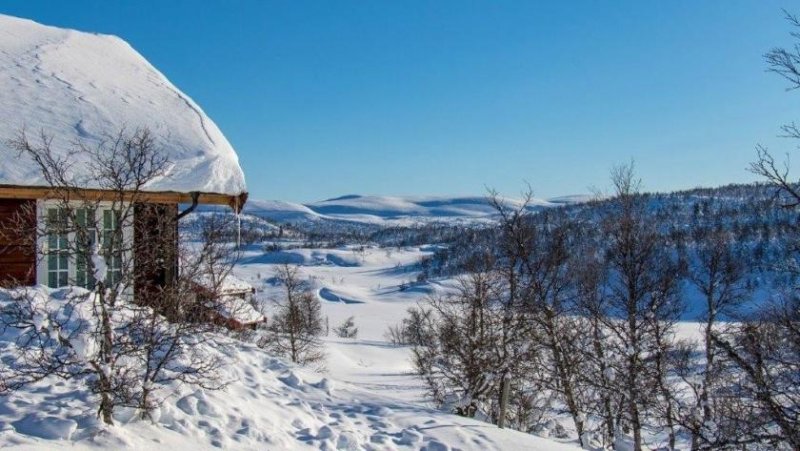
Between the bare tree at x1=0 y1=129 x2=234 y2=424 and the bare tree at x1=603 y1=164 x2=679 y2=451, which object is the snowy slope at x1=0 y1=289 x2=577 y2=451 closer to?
the bare tree at x1=0 y1=129 x2=234 y2=424

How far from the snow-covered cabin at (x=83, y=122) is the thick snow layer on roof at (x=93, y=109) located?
0.6 inches

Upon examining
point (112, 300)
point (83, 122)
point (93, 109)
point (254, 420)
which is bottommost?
point (254, 420)

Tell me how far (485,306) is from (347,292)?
107351 millimetres

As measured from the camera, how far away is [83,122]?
1097 cm

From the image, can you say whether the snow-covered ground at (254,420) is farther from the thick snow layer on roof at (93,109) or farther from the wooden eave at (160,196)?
the thick snow layer on roof at (93,109)

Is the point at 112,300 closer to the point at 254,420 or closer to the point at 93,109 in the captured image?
the point at 254,420

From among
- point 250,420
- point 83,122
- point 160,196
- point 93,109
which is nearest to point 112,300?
point 250,420

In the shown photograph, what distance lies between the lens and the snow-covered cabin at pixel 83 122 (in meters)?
9.93

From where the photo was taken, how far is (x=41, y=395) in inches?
241

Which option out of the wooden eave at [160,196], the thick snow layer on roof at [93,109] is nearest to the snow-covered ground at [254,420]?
the wooden eave at [160,196]

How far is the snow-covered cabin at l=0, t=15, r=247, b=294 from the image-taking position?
9.93 m

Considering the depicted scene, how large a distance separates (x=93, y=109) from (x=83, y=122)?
573 millimetres

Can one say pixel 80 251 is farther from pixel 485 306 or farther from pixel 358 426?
pixel 485 306

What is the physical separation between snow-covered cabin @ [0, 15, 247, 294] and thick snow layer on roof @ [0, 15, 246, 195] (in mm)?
16
